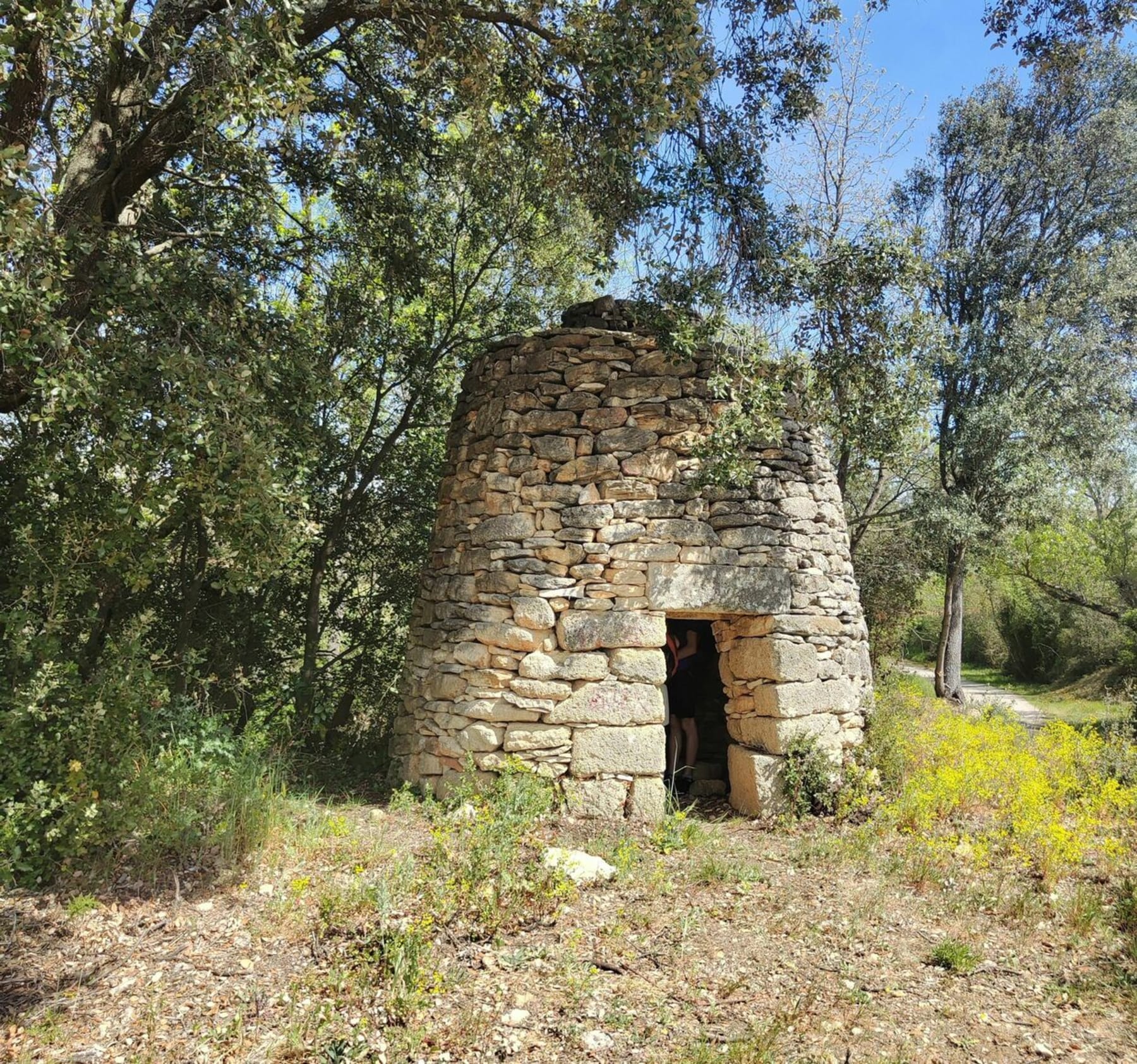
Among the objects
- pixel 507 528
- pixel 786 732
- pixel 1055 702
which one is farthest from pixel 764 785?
pixel 1055 702

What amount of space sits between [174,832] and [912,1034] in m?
3.92

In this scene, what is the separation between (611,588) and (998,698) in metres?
14.5

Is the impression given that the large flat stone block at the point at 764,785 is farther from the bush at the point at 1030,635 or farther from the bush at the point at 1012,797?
the bush at the point at 1030,635

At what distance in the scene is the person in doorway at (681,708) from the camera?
717 centimetres

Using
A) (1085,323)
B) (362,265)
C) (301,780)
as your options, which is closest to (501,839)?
(301,780)

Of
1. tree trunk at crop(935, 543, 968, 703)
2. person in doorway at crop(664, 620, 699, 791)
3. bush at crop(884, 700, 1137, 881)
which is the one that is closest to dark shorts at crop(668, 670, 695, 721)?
person in doorway at crop(664, 620, 699, 791)

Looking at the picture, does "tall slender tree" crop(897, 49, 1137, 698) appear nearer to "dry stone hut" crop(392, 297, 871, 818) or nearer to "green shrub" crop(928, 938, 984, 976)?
"dry stone hut" crop(392, 297, 871, 818)

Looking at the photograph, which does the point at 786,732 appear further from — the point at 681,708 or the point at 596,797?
the point at 681,708

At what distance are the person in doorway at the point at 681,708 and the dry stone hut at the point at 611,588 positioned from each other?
1.01m

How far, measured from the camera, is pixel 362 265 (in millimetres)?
7961

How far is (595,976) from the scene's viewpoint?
3486 millimetres

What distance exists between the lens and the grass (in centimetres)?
1197

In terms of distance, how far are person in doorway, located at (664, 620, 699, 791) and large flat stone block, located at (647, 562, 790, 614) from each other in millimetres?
1377

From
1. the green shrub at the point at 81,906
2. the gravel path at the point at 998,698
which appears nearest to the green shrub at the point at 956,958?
the green shrub at the point at 81,906
